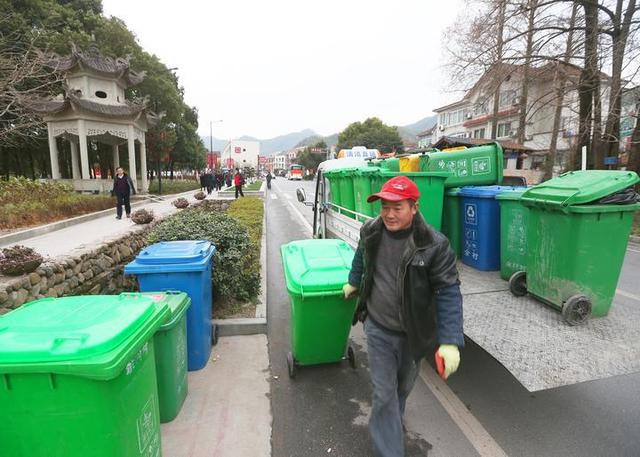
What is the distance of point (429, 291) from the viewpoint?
2.20m

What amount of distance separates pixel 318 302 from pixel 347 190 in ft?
8.85

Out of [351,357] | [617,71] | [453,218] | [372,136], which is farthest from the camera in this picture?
[372,136]

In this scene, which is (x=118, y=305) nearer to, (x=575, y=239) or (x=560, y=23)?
(x=575, y=239)

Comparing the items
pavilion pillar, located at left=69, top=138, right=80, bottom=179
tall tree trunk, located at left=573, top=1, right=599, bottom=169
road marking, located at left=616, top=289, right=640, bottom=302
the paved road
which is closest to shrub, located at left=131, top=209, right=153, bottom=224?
the paved road

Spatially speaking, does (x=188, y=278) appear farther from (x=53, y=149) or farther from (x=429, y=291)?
(x=53, y=149)

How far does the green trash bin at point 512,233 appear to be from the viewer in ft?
11.3

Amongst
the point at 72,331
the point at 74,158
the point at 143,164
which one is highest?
the point at 74,158

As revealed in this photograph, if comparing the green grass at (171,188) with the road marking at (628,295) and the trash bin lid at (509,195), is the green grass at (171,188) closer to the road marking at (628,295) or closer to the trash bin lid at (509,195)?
the trash bin lid at (509,195)

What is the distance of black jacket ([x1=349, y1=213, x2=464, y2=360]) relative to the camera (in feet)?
7.03

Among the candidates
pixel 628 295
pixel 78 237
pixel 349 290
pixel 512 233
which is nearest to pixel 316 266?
pixel 349 290

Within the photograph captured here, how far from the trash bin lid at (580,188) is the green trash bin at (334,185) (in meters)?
Result: 3.14

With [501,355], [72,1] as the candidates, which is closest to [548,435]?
[501,355]

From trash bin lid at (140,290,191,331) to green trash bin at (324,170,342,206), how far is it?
3359 millimetres

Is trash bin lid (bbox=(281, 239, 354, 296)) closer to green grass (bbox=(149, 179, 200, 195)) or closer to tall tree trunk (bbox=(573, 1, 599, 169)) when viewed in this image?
tall tree trunk (bbox=(573, 1, 599, 169))
